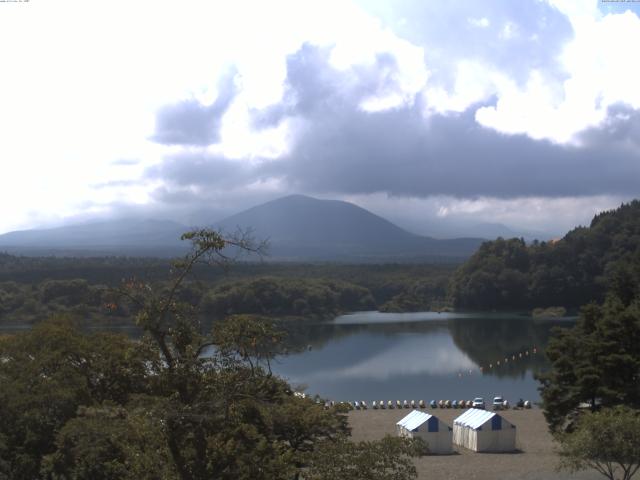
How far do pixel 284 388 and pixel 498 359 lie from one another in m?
25.9

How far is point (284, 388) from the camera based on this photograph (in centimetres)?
1120

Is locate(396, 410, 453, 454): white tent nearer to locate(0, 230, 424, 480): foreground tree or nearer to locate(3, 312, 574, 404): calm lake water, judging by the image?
locate(3, 312, 574, 404): calm lake water

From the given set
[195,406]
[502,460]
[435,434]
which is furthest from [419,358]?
[195,406]

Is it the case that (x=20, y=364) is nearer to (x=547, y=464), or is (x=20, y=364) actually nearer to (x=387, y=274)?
(x=547, y=464)

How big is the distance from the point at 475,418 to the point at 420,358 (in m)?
19.5

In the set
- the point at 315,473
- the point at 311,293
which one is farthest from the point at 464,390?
the point at 311,293

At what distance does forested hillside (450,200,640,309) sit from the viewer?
59188mm

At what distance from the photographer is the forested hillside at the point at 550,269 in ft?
194

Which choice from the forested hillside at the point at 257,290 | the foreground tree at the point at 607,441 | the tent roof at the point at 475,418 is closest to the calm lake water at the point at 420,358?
the tent roof at the point at 475,418

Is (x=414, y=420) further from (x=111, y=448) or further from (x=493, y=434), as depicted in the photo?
(x=111, y=448)

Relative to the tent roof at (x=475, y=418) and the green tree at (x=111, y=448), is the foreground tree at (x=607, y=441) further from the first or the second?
the green tree at (x=111, y=448)

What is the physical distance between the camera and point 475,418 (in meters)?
16.3

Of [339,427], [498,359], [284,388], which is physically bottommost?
[498,359]

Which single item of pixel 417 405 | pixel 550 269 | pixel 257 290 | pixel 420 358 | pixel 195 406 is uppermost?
pixel 195 406
